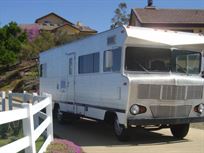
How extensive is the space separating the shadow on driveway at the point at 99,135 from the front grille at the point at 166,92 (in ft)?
4.26

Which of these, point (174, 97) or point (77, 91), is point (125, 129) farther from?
point (77, 91)

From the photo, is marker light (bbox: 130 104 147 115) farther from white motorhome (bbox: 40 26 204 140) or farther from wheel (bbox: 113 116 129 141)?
wheel (bbox: 113 116 129 141)

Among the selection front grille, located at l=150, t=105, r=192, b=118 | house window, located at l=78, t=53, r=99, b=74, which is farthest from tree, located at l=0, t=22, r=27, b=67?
front grille, located at l=150, t=105, r=192, b=118

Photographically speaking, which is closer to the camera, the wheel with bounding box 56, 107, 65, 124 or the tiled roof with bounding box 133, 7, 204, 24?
the wheel with bounding box 56, 107, 65, 124

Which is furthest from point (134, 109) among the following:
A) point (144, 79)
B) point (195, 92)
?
point (195, 92)

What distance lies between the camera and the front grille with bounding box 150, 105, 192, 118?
12.9m

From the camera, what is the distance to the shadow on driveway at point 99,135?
1346cm

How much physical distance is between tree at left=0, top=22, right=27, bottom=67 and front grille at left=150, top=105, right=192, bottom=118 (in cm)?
4794

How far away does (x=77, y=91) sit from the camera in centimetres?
1650

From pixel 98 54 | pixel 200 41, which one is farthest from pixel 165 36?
pixel 98 54

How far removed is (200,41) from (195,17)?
51.6m

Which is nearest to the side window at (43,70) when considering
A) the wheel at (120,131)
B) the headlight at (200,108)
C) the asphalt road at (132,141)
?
the asphalt road at (132,141)

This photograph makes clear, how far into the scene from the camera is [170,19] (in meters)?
63.0

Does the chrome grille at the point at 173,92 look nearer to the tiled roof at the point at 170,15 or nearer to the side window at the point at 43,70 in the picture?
the side window at the point at 43,70
